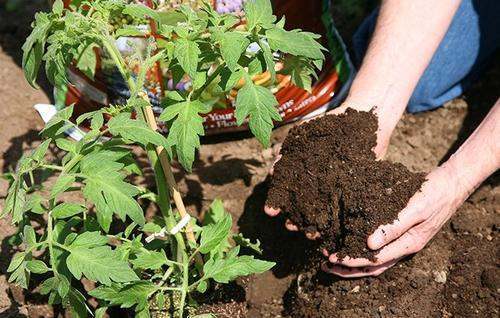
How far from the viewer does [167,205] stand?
1.62 meters

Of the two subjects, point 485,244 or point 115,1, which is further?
point 485,244

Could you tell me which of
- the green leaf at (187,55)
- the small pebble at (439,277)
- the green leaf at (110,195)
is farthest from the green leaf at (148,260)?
the small pebble at (439,277)

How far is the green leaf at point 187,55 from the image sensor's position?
1.33 meters

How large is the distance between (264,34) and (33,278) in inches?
39.1

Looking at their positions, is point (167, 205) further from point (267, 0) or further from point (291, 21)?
point (291, 21)

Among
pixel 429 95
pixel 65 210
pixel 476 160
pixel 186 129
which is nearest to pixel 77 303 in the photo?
pixel 65 210

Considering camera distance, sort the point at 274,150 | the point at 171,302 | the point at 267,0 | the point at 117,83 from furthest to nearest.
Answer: the point at 274,150 < the point at 117,83 < the point at 171,302 < the point at 267,0

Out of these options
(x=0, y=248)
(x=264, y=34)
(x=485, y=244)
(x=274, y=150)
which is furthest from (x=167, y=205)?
(x=485, y=244)

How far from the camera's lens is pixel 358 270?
1.79 meters

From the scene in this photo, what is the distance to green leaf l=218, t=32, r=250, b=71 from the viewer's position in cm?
131

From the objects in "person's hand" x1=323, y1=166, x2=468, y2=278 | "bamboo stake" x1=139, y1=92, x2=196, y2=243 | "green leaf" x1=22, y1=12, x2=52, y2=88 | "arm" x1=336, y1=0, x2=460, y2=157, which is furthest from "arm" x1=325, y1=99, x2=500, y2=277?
"green leaf" x1=22, y1=12, x2=52, y2=88

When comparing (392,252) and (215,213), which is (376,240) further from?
(215,213)

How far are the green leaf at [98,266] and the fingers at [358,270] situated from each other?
2.15ft

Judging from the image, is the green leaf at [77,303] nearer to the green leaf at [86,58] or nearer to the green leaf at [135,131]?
the green leaf at [135,131]
